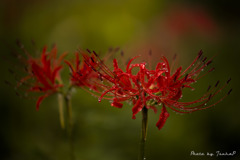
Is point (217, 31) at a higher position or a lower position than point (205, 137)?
higher

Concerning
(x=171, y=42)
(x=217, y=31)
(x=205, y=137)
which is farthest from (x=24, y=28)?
(x=205, y=137)

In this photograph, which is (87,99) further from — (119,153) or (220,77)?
(220,77)

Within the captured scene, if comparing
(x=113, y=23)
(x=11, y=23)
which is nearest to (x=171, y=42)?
(x=113, y=23)

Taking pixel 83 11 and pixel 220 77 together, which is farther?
pixel 83 11

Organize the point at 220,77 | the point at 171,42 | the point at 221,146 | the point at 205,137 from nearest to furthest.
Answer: the point at 221,146
the point at 205,137
the point at 220,77
the point at 171,42

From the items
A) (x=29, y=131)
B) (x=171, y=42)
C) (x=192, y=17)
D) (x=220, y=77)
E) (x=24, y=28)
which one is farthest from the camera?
(x=24, y=28)

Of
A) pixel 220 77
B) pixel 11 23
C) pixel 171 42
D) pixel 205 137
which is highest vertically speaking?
pixel 11 23

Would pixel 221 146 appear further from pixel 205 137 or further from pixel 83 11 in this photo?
pixel 83 11
